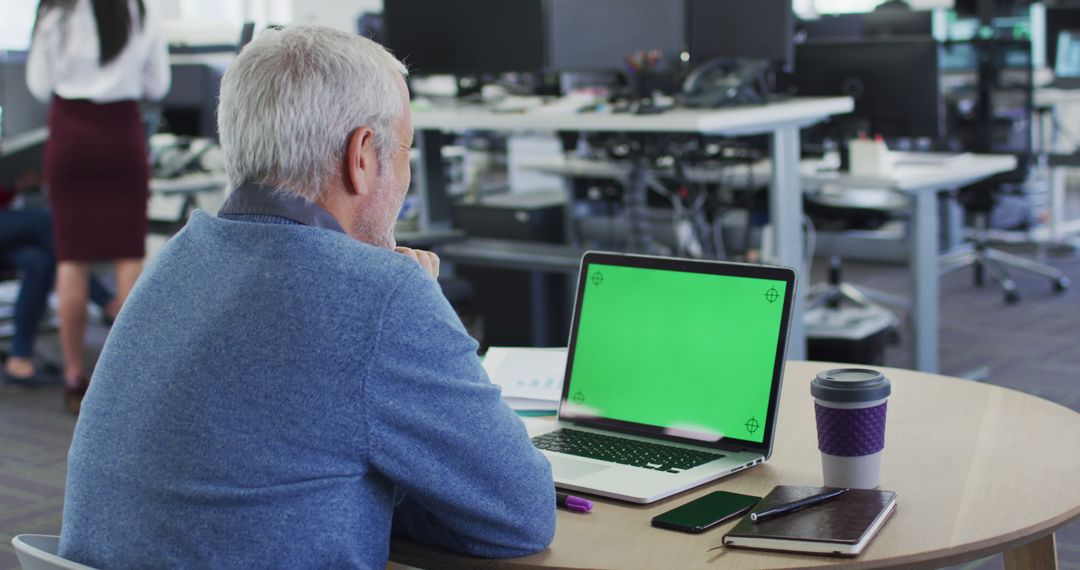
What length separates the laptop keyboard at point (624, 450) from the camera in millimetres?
1370

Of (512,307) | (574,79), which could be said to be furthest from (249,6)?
(512,307)

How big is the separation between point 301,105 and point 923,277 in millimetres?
3053

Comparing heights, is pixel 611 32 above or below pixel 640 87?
above

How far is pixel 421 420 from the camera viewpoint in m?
1.07

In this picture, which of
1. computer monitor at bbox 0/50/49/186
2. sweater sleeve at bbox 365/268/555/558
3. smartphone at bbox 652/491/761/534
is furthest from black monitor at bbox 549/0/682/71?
sweater sleeve at bbox 365/268/555/558

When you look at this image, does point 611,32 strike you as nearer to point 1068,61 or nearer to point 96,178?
point 96,178

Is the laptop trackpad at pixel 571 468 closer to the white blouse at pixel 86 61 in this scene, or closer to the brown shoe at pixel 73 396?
the white blouse at pixel 86 61

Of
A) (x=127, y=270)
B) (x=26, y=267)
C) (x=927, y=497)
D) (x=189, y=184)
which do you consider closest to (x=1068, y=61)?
(x=189, y=184)

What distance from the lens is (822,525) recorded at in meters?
1.13

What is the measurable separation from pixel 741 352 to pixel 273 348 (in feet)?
1.90

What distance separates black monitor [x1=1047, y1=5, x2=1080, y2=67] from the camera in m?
6.59

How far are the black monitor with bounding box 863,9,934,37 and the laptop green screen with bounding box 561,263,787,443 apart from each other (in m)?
5.63

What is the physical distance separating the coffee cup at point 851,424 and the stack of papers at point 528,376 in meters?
0.41

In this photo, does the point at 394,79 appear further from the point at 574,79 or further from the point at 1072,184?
the point at 1072,184
